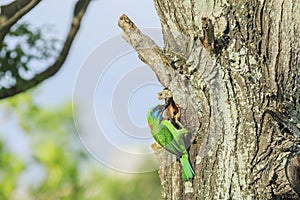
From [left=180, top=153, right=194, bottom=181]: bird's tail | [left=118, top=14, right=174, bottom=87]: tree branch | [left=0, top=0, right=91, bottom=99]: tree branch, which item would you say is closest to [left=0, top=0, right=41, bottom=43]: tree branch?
[left=0, top=0, right=91, bottom=99]: tree branch

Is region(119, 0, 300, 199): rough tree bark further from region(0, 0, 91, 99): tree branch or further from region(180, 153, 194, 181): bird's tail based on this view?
region(0, 0, 91, 99): tree branch

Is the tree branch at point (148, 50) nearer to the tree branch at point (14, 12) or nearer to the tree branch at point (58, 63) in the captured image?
the tree branch at point (14, 12)

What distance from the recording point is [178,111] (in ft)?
5.49

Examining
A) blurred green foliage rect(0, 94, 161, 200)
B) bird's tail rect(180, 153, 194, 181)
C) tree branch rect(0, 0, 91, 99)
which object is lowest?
blurred green foliage rect(0, 94, 161, 200)


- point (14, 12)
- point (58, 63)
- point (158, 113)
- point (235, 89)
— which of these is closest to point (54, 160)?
point (58, 63)

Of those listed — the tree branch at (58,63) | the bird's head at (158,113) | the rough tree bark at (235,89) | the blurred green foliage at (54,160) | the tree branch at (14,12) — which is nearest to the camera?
the rough tree bark at (235,89)

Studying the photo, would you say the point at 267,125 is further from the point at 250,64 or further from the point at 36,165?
the point at 36,165

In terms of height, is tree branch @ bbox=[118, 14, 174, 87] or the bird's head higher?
tree branch @ bbox=[118, 14, 174, 87]

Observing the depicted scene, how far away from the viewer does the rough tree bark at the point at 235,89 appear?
159cm

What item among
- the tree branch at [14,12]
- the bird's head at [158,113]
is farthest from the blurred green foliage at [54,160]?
the bird's head at [158,113]

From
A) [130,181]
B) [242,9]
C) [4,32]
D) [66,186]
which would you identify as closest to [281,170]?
[242,9]

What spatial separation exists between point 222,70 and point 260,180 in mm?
270

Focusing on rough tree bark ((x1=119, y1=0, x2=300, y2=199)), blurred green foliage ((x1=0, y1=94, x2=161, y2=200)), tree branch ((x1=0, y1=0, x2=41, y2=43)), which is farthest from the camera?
blurred green foliage ((x1=0, y1=94, x2=161, y2=200))

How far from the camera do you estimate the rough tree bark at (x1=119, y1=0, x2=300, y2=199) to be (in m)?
1.59
